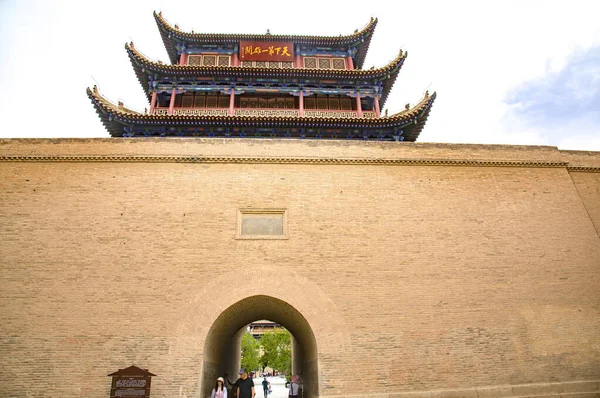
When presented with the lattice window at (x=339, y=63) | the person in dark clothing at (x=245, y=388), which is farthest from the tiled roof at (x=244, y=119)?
the person in dark clothing at (x=245, y=388)

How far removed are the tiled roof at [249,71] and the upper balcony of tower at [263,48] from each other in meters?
1.22

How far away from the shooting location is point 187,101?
12.7 metres

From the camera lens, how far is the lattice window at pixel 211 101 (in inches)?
499

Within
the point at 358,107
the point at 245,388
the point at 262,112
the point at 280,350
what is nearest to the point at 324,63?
the point at 358,107

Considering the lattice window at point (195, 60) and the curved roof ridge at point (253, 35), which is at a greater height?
the curved roof ridge at point (253, 35)

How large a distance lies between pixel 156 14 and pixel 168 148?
8.76 m

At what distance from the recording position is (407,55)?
13188 millimetres

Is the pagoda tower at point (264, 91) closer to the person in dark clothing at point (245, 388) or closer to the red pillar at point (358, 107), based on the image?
the red pillar at point (358, 107)

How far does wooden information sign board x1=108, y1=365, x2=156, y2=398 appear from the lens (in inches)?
231

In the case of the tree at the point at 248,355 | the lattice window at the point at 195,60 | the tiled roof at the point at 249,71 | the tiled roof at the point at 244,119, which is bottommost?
the tree at the point at 248,355

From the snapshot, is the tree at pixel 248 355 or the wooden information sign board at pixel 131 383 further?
the tree at pixel 248 355

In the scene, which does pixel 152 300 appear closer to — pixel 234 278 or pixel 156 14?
pixel 234 278

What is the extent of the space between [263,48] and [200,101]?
3.38m

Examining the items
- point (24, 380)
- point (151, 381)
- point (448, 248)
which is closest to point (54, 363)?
point (24, 380)
